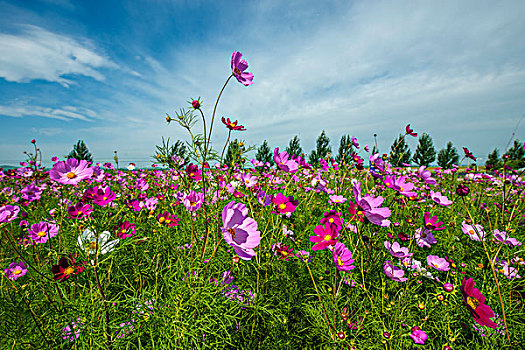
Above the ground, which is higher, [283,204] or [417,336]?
[283,204]

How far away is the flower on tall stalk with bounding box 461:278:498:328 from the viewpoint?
0.70 m

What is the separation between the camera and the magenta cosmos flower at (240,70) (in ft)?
2.91

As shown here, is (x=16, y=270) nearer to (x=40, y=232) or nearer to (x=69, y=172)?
(x=40, y=232)

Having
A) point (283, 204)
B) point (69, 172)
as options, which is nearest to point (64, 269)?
point (69, 172)

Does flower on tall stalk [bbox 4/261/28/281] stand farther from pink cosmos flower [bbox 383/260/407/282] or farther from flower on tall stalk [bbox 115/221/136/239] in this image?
pink cosmos flower [bbox 383/260/407/282]

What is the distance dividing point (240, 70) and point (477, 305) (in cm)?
117

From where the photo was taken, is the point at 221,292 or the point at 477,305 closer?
the point at 477,305

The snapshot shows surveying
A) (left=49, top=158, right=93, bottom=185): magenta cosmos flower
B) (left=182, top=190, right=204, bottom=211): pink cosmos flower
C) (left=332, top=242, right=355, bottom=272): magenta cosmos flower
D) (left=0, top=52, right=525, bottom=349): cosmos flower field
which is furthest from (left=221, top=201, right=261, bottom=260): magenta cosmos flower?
(left=49, top=158, right=93, bottom=185): magenta cosmos flower

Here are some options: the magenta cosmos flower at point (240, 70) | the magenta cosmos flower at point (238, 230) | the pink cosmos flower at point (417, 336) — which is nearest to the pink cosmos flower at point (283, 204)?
the magenta cosmos flower at point (238, 230)

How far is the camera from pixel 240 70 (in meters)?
0.92

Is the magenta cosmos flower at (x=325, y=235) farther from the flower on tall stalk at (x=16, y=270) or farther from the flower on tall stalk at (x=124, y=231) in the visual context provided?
the flower on tall stalk at (x=16, y=270)

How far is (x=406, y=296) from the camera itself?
1075 mm

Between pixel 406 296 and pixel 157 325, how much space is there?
111 cm

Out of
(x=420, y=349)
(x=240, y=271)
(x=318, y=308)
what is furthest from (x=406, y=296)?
(x=240, y=271)
